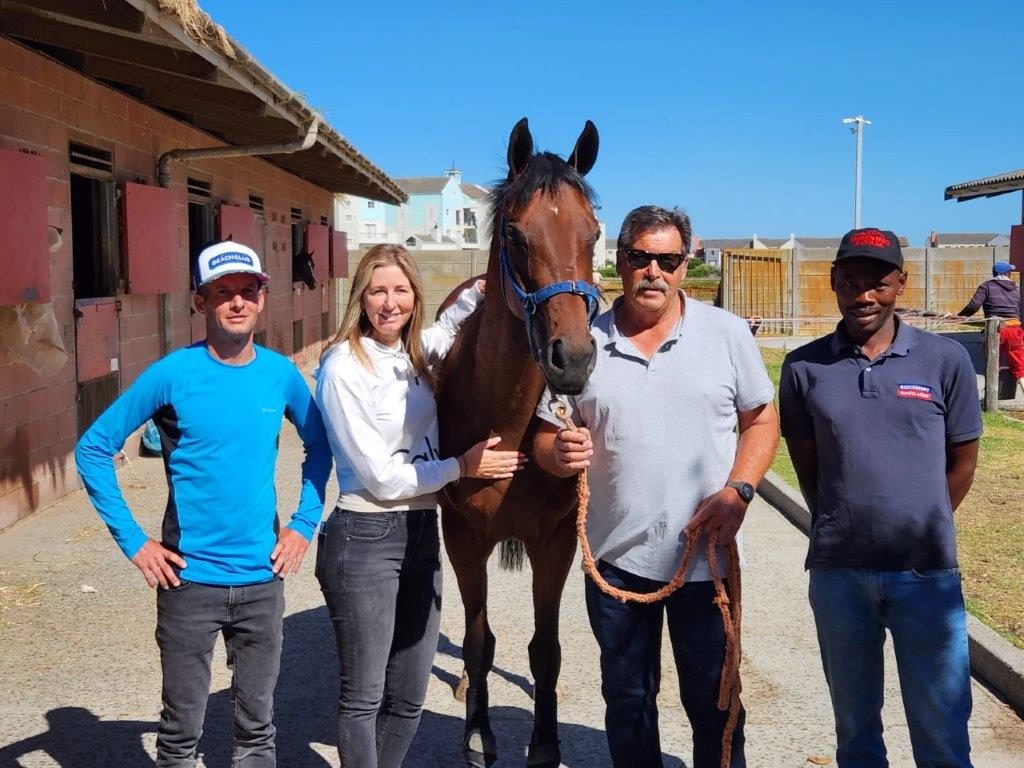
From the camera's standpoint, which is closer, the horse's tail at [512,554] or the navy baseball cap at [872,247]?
the navy baseball cap at [872,247]

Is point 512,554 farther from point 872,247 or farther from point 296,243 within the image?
point 296,243

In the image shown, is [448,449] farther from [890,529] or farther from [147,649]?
[147,649]

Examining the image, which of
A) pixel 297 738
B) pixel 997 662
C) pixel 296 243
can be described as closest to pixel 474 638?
pixel 297 738

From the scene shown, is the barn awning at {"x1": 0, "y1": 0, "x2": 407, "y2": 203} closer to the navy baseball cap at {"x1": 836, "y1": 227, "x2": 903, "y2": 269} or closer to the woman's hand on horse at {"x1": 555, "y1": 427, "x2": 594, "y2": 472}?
the woman's hand on horse at {"x1": 555, "y1": 427, "x2": 594, "y2": 472}

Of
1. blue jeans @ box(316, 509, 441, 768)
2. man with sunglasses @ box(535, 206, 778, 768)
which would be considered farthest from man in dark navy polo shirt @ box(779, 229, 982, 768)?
blue jeans @ box(316, 509, 441, 768)

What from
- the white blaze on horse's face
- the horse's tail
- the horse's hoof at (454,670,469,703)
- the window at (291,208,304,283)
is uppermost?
the window at (291,208,304,283)

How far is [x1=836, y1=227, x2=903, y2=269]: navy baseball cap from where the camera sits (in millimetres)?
2418

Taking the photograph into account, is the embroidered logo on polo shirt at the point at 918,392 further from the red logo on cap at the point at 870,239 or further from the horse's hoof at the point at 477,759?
the horse's hoof at the point at 477,759

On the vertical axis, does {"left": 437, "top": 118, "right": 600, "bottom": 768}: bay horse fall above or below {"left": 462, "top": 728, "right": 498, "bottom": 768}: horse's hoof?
above

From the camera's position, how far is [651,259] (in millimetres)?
2480

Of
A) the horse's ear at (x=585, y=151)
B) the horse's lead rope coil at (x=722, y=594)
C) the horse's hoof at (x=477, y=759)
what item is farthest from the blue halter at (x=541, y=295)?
the horse's hoof at (x=477, y=759)

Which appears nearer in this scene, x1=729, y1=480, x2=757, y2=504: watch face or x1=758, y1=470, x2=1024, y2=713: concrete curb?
x1=729, y1=480, x2=757, y2=504: watch face

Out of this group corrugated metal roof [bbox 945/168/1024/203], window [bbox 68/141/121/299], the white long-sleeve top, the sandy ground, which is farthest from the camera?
corrugated metal roof [bbox 945/168/1024/203]

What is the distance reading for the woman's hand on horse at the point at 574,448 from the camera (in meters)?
2.43
